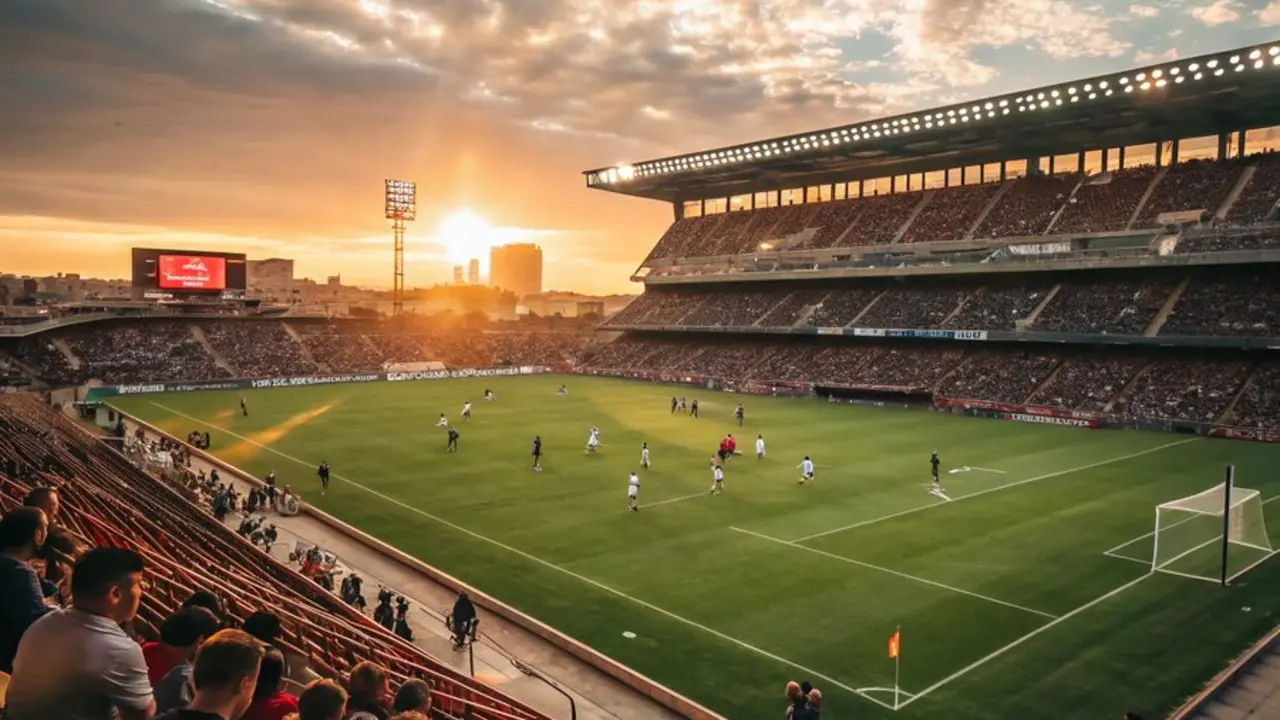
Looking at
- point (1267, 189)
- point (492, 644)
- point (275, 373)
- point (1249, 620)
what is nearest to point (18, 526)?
point (492, 644)

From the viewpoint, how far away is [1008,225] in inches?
2581

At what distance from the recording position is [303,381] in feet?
234

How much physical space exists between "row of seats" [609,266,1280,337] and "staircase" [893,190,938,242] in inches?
165

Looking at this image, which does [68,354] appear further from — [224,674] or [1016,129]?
[224,674]

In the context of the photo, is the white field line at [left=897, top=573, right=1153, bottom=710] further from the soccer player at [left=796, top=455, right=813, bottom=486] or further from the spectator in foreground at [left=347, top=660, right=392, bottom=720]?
the soccer player at [left=796, top=455, right=813, bottom=486]

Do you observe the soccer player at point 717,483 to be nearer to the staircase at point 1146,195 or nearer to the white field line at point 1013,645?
the white field line at point 1013,645

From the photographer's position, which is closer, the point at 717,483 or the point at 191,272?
the point at 717,483

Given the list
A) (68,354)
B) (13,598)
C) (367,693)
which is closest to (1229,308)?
(367,693)

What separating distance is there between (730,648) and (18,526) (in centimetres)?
1339

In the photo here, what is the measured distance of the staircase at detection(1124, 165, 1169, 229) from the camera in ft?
191

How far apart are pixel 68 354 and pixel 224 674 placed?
258 feet

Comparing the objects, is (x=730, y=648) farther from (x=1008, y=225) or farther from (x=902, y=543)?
(x=1008, y=225)

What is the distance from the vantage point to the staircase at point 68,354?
66.9 m

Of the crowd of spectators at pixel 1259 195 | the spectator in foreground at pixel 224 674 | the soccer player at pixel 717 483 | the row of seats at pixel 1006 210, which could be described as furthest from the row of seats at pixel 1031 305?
the spectator in foreground at pixel 224 674
